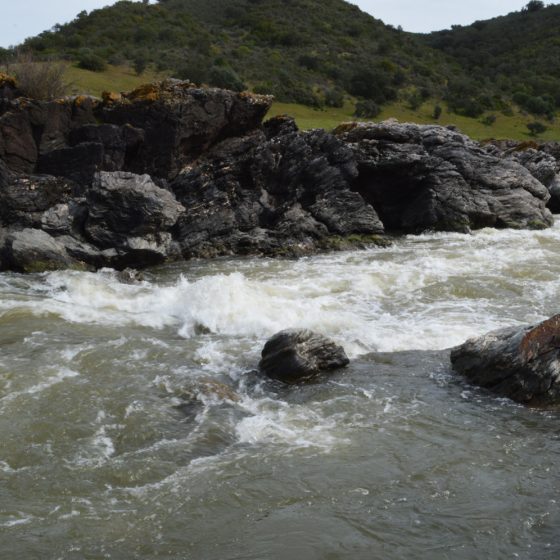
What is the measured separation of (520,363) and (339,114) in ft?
132

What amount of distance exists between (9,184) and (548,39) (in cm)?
8233

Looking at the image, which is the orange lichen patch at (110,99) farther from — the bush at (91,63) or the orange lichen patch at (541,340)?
the bush at (91,63)

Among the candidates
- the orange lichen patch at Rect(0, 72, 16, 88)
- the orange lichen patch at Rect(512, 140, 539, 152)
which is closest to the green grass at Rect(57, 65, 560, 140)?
the orange lichen patch at Rect(512, 140, 539, 152)

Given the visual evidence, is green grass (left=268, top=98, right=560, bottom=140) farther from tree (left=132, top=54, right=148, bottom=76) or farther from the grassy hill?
tree (left=132, top=54, right=148, bottom=76)

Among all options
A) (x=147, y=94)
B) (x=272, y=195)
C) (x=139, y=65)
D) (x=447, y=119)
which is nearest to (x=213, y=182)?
(x=272, y=195)

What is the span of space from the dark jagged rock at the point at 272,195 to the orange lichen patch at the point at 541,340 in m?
12.6

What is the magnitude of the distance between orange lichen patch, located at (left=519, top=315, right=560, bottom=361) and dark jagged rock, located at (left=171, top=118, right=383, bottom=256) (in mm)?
12580

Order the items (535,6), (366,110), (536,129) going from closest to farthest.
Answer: (366,110) < (536,129) < (535,6)

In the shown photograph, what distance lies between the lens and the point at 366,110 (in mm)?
48125

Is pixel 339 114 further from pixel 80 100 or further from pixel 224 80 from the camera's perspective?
pixel 80 100

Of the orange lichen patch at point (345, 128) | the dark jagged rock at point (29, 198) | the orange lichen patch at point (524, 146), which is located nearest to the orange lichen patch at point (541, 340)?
the dark jagged rock at point (29, 198)

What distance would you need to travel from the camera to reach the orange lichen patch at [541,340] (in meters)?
9.59

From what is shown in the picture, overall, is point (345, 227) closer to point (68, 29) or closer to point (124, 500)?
point (124, 500)

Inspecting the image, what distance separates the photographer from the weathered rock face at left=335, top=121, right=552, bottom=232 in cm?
2620
